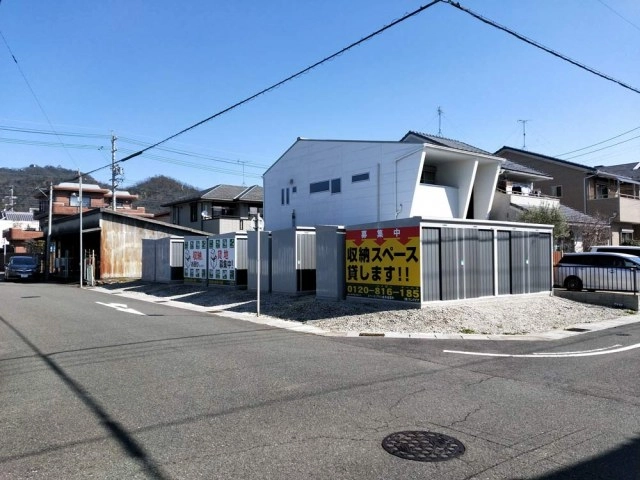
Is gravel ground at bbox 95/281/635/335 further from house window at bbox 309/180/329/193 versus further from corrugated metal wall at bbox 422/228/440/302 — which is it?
house window at bbox 309/180/329/193

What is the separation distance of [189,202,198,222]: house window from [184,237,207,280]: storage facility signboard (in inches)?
685

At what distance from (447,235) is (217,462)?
1181cm

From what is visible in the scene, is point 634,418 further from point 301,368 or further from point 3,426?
point 3,426

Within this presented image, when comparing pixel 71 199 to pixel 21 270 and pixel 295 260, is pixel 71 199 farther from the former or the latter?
pixel 295 260

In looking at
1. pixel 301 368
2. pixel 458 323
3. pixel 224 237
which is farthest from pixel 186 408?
pixel 224 237

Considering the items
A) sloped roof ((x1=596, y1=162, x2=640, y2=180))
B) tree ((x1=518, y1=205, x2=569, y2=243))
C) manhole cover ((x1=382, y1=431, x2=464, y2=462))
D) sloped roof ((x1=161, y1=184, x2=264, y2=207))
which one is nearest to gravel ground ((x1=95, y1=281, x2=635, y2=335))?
manhole cover ((x1=382, y1=431, x2=464, y2=462))

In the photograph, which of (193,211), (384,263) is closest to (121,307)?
(384,263)

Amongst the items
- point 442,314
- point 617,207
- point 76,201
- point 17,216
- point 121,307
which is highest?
point 17,216

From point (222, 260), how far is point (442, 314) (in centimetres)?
1282

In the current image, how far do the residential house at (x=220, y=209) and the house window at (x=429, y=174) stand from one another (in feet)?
62.9

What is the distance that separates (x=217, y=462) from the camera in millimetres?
4348

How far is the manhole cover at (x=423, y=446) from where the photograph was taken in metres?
4.55

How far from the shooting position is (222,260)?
23.8 metres

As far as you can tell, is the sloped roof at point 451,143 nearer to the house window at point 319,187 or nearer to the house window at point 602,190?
the house window at point 319,187
